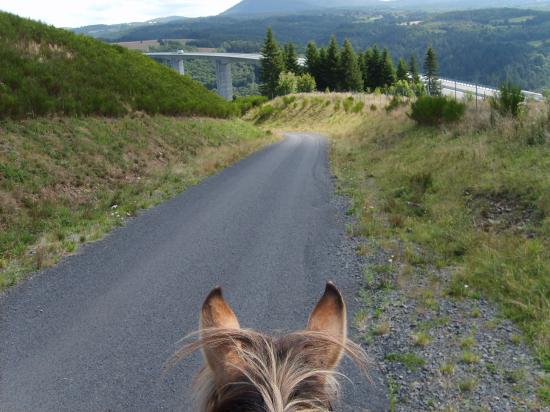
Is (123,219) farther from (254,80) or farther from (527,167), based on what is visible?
(254,80)

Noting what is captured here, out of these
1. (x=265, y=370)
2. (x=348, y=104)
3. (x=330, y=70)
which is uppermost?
(x=330, y=70)

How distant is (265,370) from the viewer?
50.8 inches

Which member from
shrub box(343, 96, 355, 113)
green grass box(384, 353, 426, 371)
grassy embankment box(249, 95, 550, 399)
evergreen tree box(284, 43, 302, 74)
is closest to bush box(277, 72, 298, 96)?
evergreen tree box(284, 43, 302, 74)

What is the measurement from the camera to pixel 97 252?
736cm

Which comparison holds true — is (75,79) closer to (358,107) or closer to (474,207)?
(474,207)

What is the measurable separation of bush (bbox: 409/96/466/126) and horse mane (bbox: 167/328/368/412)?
→ 15386 mm

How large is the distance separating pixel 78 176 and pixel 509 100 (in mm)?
12215

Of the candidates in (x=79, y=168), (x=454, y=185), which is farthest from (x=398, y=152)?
(x=79, y=168)

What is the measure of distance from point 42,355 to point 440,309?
4248mm

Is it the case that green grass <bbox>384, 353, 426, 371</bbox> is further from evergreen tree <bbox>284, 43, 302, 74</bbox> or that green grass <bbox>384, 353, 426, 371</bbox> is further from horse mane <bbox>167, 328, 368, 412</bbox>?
evergreen tree <bbox>284, 43, 302, 74</bbox>

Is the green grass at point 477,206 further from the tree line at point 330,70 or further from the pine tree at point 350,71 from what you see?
the pine tree at point 350,71

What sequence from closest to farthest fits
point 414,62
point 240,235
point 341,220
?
point 240,235 < point 341,220 < point 414,62

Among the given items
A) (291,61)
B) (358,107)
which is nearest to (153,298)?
(358,107)

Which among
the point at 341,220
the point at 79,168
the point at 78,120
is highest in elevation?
the point at 78,120
